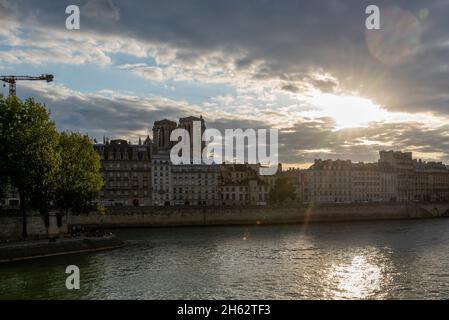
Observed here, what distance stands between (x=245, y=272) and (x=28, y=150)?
28.1 m

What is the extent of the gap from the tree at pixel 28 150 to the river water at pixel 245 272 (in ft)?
30.9

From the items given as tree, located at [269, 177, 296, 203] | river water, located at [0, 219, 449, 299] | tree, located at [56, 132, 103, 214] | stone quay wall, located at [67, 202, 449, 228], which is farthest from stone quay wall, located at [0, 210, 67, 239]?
tree, located at [269, 177, 296, 203]

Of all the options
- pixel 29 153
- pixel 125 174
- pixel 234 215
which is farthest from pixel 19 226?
pixel 125 174

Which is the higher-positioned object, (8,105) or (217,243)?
(8,105)

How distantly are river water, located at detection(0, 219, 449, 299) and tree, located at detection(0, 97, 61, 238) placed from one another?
371 inches

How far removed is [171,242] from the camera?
76.3 meters

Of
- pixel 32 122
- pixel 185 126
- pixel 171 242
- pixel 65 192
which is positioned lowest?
pixel 171 242

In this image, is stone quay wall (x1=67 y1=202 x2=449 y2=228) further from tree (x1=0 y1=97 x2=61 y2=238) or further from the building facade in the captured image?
tree (x1=0 y1=97 x2=61 y2=238)

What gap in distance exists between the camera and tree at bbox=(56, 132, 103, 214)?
224 feet

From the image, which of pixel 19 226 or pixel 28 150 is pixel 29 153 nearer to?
pixel 28 150
